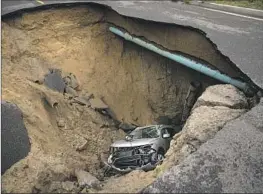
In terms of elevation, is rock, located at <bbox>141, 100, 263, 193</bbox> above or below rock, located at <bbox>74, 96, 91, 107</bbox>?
above

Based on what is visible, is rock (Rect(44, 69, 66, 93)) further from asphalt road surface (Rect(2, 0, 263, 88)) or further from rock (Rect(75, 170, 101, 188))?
rock (Rect(75, 170, 101, 188))

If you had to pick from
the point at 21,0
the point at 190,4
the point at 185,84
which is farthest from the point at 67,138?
the point at 190,4

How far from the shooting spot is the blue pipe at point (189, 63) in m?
6.95

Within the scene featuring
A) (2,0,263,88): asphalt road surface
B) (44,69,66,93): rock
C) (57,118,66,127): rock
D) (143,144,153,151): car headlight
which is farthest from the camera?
(44,69,66,93): rock

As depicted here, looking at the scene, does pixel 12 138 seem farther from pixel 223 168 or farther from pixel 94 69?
pixel 94 69

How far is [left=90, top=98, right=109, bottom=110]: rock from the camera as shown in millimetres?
10072

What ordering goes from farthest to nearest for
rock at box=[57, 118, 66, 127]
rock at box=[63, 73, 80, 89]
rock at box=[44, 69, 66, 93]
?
rock at box=[63, 73, 80, 89]
rock at box=[44, 69, 66, 93]
rock at box=[57, 118, 66, 127]

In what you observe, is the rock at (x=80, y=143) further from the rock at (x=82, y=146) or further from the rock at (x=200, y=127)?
the rock at (x=200, y=127)

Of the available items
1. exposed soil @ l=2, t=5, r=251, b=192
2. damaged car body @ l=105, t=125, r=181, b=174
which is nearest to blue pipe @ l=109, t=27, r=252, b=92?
exposed soil @ l=2, t=5, r=251, b=192

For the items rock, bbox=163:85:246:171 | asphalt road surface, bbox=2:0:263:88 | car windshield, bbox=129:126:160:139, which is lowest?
car windshield, bbox=129:126:160:139

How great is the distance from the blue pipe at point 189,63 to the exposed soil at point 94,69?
0.21m

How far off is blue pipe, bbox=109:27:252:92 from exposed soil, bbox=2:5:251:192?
0.67 feet

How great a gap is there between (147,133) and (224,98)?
10.4 feet

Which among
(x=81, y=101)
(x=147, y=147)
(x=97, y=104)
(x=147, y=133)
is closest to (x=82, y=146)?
(x=147, y=147)
